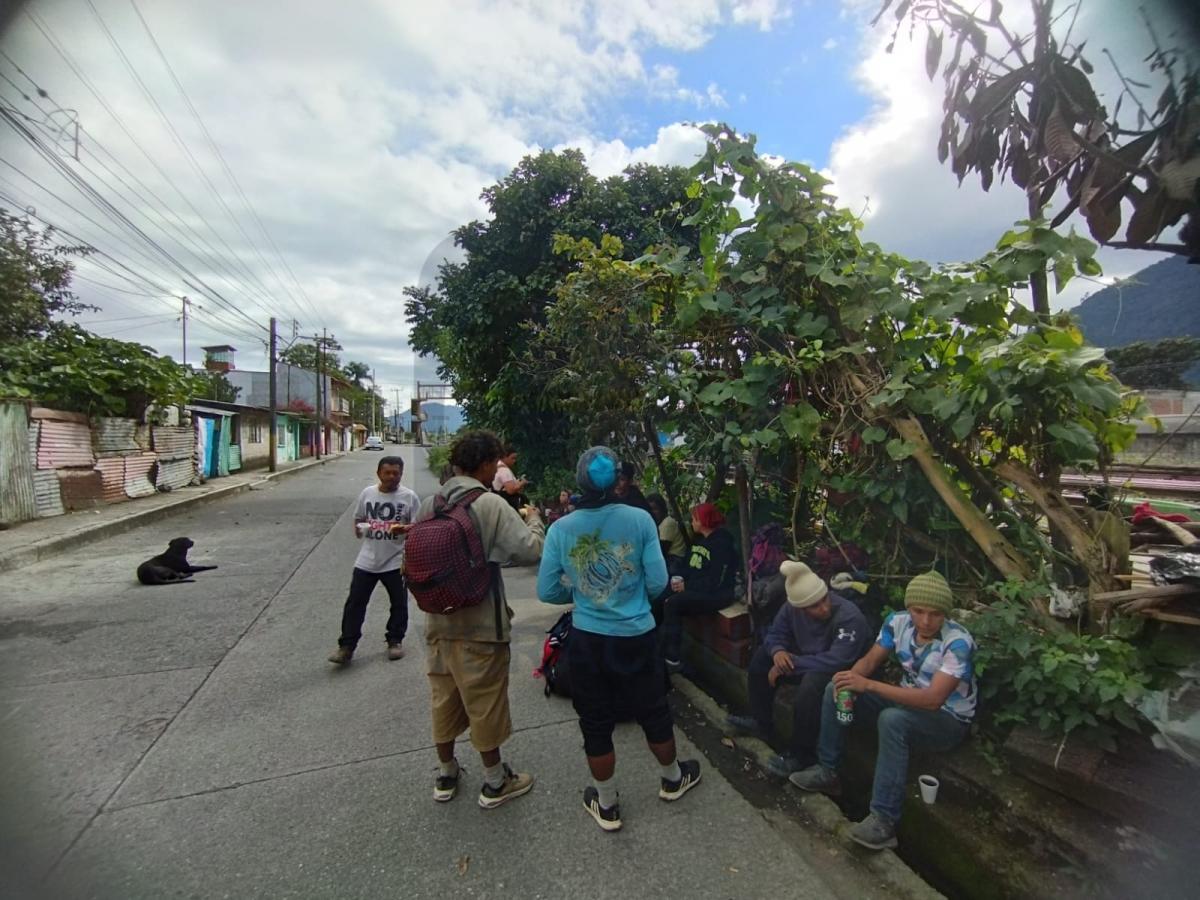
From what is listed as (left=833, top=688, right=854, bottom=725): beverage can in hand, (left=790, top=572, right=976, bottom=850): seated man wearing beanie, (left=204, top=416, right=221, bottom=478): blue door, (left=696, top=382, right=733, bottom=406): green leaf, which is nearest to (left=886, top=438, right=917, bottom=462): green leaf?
(left=790, top=572, right=976, bottom=850): seated man wearing beanie

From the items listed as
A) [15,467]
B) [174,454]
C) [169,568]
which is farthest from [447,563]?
[174,454]

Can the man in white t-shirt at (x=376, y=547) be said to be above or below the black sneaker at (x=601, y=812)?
above

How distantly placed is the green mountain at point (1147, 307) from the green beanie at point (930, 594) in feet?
4.08

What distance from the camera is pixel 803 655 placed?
2.84 m

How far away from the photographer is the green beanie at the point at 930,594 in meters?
2.34

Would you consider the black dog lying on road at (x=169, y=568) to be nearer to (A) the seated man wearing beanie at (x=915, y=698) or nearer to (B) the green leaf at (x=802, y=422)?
(B) the green leaf at (x=802, y=422)

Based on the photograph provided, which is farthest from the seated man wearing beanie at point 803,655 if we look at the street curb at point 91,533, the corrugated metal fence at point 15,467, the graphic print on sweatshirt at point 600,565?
the corrugated metal fence at point 15,467

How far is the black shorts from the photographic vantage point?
2.38 meters

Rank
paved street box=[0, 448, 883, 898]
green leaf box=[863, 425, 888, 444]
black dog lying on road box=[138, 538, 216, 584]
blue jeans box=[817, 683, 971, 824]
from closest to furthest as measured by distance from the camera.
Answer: paved street box=[0, 448, 883, 898] < blue jeans box=[817, 683, 971, 824] < green leaf box=[863, 425, 888, 444] < black dog lying on road box=[138, 538, 216, 584]

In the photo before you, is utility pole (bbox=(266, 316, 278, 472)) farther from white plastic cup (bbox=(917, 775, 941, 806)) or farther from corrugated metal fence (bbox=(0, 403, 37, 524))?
white plastic cup (bbox=(917, 775, 941, 806))

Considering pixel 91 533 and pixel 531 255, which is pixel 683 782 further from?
pixel 91 533

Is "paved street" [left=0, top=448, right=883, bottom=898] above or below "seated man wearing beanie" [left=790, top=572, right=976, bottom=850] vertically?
below

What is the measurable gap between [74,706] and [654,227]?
Answer: 740 centimetres

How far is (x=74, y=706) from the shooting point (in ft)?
11.3
